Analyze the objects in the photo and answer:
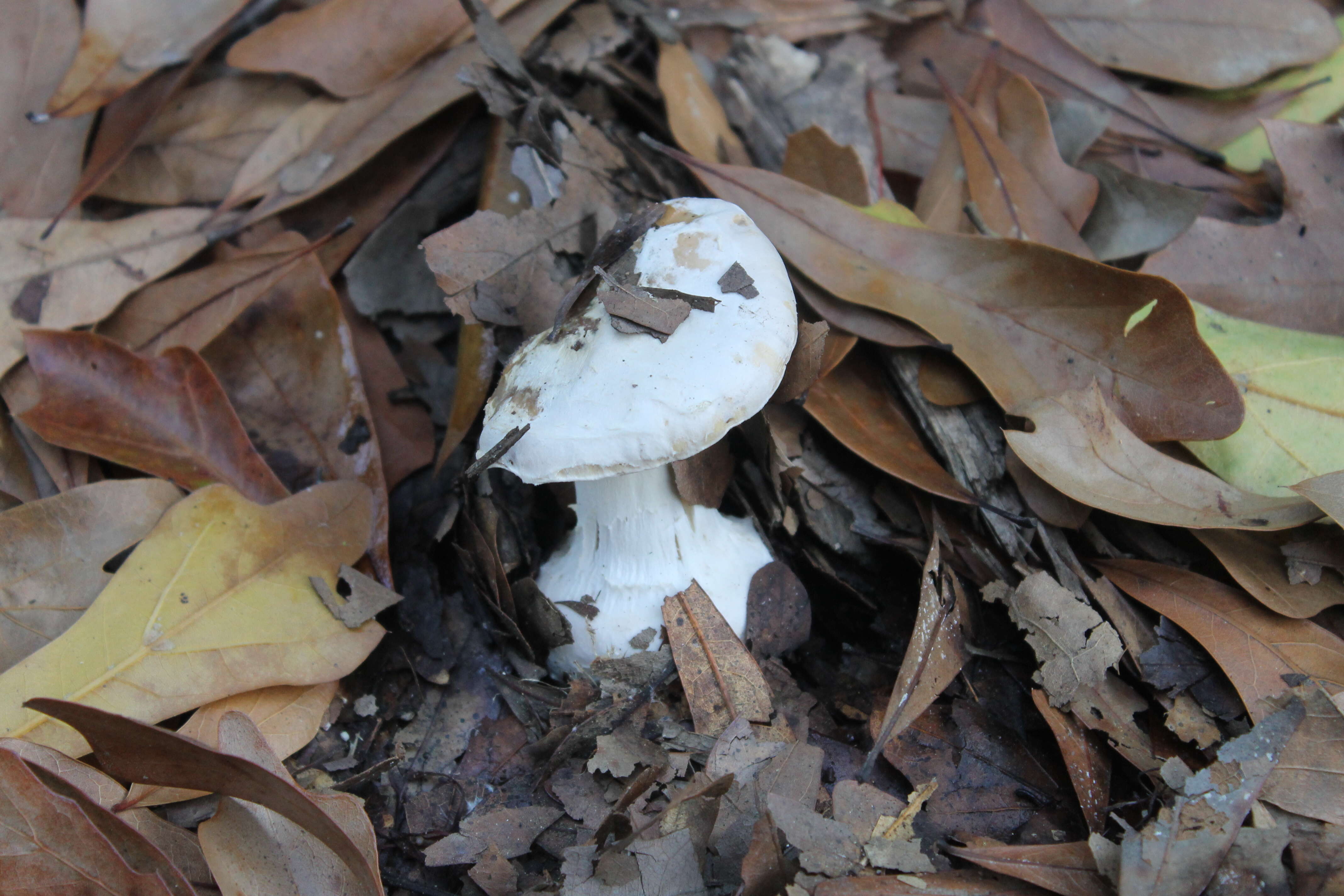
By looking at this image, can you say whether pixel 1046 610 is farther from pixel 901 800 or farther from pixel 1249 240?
pixel 1249 240

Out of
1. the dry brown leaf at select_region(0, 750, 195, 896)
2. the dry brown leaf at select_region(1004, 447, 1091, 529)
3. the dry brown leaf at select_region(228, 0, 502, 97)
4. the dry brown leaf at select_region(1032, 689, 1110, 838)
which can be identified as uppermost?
the dry brown leaf at select_region(228, 0, 502, 97)

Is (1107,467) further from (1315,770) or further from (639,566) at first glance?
(639,566)

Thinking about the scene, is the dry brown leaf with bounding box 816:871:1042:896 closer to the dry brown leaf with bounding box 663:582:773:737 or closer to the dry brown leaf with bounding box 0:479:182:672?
the dry brown leaf with bounding box 663:582:773:737

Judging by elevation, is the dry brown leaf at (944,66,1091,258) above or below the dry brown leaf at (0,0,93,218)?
below

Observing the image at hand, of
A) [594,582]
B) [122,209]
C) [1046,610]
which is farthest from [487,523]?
[122,209]

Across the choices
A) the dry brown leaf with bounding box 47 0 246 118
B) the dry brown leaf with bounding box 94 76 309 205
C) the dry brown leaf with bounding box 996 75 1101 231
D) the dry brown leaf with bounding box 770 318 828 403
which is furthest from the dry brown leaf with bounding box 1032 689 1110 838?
the dry brown leaf with bounding box 47 0 246 118

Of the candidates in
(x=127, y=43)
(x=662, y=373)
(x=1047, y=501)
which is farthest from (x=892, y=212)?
(x=127, y=43)
